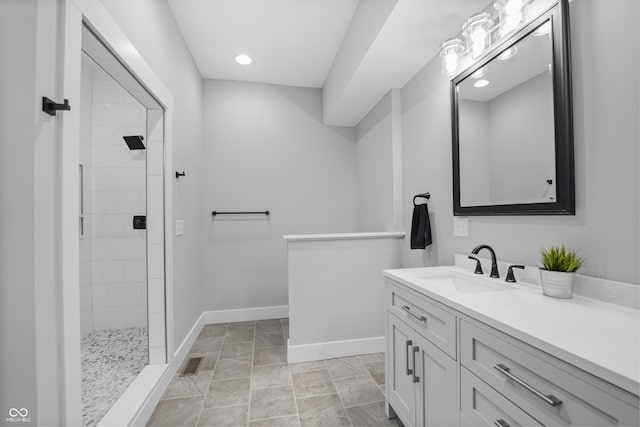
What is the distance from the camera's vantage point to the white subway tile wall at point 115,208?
2.59 metres

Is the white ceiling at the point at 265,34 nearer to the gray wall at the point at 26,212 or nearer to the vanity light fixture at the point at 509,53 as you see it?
the vanity light fixture at the point at 509,53

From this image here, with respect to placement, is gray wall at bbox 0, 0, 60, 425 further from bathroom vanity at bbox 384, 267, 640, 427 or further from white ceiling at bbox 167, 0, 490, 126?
white ceiling at bbox 167, 0, 490, 126

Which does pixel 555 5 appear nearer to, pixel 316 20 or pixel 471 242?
pixel 471 242

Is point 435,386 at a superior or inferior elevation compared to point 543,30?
inferior

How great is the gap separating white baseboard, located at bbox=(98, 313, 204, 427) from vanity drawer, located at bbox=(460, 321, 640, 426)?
64.8 inches

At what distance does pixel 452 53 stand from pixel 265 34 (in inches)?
62.6

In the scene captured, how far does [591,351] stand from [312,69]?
3.02m

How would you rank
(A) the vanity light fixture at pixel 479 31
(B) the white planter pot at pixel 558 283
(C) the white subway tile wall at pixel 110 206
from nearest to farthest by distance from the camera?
1. (B) the white planter pot at pixel 558 283
2. (A) the vanity light fixture at pixel 479 31
3. (C) the white subway tile wall at pixel 110 206

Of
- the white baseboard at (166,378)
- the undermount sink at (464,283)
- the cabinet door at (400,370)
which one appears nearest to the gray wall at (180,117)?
the white baseboard at (166,378)

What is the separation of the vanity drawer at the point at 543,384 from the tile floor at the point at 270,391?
3.08 ft

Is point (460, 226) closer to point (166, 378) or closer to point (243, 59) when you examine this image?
point (166, 378)

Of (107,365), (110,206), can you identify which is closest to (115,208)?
(110,206)

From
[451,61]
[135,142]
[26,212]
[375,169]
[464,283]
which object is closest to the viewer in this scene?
[26,212]

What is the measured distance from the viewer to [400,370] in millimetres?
1399
